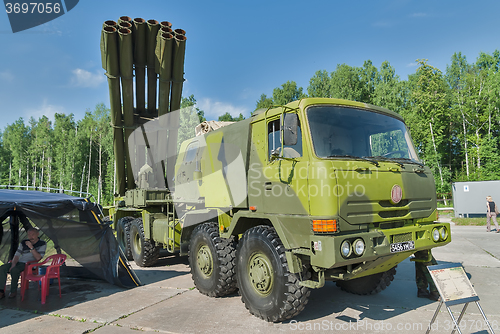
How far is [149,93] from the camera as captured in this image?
26.2 ft

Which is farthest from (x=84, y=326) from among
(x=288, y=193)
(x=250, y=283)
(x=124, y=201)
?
(x=124, y=201)

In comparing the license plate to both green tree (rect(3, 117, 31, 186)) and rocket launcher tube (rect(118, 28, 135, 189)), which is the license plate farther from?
green tree (rect(3, 117, 31, 186))

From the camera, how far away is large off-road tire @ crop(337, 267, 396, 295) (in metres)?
4.89

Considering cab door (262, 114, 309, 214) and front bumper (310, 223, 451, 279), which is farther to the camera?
cab door (262, 114, 309, 214)

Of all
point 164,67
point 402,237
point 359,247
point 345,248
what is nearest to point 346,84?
A: point 164,67

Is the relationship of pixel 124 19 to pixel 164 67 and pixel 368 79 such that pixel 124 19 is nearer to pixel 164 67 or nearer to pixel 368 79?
pixel 164 67

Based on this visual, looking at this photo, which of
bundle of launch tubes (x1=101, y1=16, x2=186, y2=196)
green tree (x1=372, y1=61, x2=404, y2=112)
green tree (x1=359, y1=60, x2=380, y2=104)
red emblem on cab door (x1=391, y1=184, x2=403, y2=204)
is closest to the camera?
red emblem on cab door (x1=391, y1=184, x2=403, y2=204)

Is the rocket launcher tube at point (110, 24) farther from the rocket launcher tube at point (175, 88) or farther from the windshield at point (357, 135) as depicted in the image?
the windshield at point (357, 135)

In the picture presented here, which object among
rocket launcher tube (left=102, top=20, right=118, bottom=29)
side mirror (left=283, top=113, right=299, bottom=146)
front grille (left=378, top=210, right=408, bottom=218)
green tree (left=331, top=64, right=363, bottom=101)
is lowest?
front grille (left=378, top=210, right=408, bottom=218)

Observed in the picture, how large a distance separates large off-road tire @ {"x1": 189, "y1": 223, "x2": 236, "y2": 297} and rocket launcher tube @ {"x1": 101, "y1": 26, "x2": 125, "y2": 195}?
375 centimetres

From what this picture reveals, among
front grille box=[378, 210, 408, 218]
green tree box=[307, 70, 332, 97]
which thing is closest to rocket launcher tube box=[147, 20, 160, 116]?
front grille box=[378, 210, 408, 218]

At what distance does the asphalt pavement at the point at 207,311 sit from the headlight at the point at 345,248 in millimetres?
1006

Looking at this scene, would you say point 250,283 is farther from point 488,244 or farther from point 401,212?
point 488,244

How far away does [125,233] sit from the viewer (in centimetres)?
862
